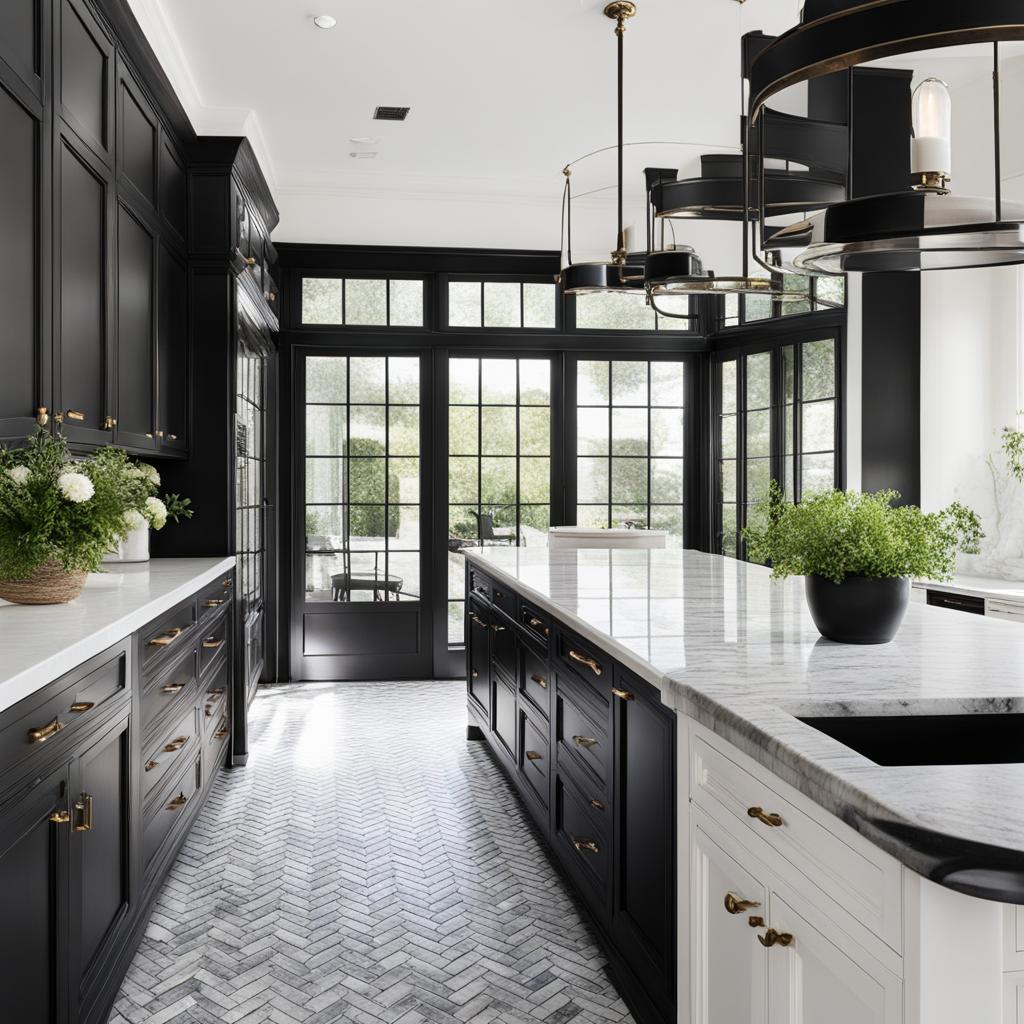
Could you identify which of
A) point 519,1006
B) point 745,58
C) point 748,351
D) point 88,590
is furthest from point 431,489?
point 519,1006

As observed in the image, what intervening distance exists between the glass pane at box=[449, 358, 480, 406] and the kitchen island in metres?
3.75

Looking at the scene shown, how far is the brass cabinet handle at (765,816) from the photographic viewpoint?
4.37 feet

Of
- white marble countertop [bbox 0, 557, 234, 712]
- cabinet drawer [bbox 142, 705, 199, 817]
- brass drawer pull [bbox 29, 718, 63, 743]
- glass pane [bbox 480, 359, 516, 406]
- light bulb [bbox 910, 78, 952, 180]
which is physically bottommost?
cabinet drawer [bbox 142, 705, 199, 817]

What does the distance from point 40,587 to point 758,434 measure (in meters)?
4.56

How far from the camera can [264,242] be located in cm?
553

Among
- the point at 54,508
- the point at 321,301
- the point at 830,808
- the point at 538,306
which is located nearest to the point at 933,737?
the point at 830,808

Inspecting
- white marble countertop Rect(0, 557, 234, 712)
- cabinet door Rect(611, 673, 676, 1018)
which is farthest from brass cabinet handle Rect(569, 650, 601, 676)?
white marble countertop Rect(0, 557, 234, 712)

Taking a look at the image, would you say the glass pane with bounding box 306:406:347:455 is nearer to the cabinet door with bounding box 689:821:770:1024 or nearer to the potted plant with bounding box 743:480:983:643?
the potted plant with bounding box 743:480:983:643

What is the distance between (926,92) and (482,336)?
473 centimetres

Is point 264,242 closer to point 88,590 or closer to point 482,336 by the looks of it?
point 482,336

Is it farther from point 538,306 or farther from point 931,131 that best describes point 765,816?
point 538,306

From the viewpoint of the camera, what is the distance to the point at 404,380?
20.6 ft

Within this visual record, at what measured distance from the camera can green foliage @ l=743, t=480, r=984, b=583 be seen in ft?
6.21

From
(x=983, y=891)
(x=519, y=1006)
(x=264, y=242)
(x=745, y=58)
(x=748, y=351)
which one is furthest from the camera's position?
(x=748, y=351)
